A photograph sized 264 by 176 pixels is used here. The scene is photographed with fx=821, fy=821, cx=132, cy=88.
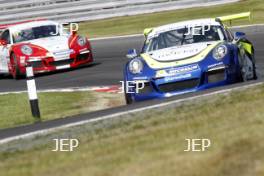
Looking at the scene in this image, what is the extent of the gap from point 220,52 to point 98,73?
622 cm

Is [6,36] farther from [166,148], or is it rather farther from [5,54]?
[166,148]

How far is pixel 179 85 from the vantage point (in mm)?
10789

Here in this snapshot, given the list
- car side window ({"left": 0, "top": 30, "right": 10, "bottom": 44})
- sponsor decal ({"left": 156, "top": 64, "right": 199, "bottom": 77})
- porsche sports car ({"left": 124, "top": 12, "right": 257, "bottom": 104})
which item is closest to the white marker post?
porsche sports car ({"left": 124, "top": 12, "right": 257, "bottom": 104})

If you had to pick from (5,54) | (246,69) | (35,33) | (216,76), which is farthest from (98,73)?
(216,76)

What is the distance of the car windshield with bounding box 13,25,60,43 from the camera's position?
61.0 feet

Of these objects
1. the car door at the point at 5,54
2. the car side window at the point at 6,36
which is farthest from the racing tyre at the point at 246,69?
the car side window at the point at 6,36

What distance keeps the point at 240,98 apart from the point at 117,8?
64.0 feet

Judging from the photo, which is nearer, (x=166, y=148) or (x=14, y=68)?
(x=166, y=148)

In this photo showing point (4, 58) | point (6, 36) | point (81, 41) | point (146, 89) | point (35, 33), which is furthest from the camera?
point (6, 36)

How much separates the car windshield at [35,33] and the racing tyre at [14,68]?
492 mm

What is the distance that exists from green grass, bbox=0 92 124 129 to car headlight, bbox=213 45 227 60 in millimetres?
2214

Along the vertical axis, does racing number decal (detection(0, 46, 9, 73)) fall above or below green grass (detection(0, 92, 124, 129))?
below

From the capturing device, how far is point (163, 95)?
1079 cm

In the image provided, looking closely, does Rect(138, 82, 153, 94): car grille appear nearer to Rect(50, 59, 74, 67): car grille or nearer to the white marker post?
the white marker post
